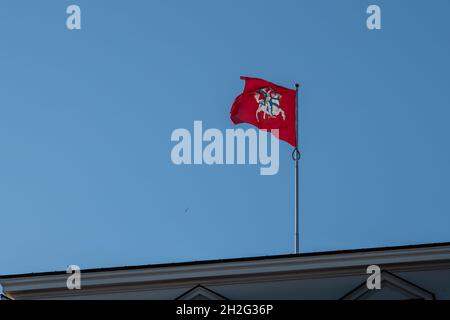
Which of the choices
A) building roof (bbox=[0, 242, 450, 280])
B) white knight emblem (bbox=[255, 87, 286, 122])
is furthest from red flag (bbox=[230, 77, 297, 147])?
building roof (bbox=[0, 242, 450, 280])

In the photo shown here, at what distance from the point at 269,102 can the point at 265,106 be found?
0.57 ft

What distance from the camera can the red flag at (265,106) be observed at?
32.4 meters

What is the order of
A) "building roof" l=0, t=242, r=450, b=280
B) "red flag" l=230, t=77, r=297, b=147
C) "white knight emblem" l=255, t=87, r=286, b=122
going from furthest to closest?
1. "white knight emblem" l=255, t=87, r=286, b=122
2. "red flag" l=230, t=77, r=297, b=147
3. "building roof" l=0, t=242, r=450, b=280

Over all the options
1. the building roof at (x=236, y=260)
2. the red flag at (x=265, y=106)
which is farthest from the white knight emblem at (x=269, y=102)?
the building roof at (x=236, y=260)

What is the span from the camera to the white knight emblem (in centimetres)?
3256

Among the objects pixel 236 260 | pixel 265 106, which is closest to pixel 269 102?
pixel 265 106

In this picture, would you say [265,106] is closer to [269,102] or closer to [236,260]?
[269,102]

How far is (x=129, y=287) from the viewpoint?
2745cm

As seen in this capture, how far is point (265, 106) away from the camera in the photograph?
107 ft

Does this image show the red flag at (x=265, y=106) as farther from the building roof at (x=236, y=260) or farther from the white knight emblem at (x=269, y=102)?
the building roof at (x=236, y=260)

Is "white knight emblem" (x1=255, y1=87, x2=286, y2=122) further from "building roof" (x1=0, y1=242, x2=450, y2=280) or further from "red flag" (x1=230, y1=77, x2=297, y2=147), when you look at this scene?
"building roof" (x1=0, y1=242, x2=450, y2=280)
